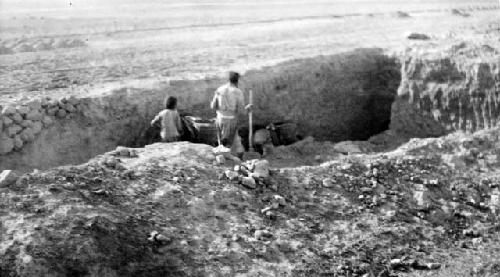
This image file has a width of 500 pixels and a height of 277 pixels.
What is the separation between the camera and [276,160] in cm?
973

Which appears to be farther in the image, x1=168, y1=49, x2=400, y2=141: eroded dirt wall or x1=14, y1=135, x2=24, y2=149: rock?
x1=168, y1=49, x2=400, y2=141: eroded dirt wall

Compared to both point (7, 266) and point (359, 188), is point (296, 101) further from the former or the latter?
point (7, 266)

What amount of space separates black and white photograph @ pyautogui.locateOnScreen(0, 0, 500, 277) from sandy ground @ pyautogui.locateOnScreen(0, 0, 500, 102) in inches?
5.2

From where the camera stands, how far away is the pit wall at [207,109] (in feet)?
28.2

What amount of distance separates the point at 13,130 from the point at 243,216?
3.84 meters

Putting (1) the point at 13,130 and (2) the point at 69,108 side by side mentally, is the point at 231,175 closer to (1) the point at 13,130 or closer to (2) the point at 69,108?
(2) the point at 69,108

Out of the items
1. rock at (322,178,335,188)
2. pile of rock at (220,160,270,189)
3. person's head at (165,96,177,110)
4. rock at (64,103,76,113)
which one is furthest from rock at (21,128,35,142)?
rock at (322,178,335,188)

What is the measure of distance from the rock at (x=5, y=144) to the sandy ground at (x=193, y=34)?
1068mm

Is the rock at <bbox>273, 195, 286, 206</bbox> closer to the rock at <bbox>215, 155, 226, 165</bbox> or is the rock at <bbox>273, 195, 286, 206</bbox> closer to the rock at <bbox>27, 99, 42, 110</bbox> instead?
the rock at <bbox>215, 155, 226, 165</bbox>

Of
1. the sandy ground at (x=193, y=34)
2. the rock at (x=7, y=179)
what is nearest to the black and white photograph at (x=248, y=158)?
the rock at (x=7, y=179)

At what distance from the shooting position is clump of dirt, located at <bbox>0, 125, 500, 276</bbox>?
5.59 m

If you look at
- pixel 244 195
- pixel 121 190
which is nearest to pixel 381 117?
pixel 244 195

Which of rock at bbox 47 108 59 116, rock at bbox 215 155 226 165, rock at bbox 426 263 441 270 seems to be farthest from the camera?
rock at bbox 47 108 59 116

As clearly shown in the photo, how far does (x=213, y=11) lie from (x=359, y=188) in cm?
1590
